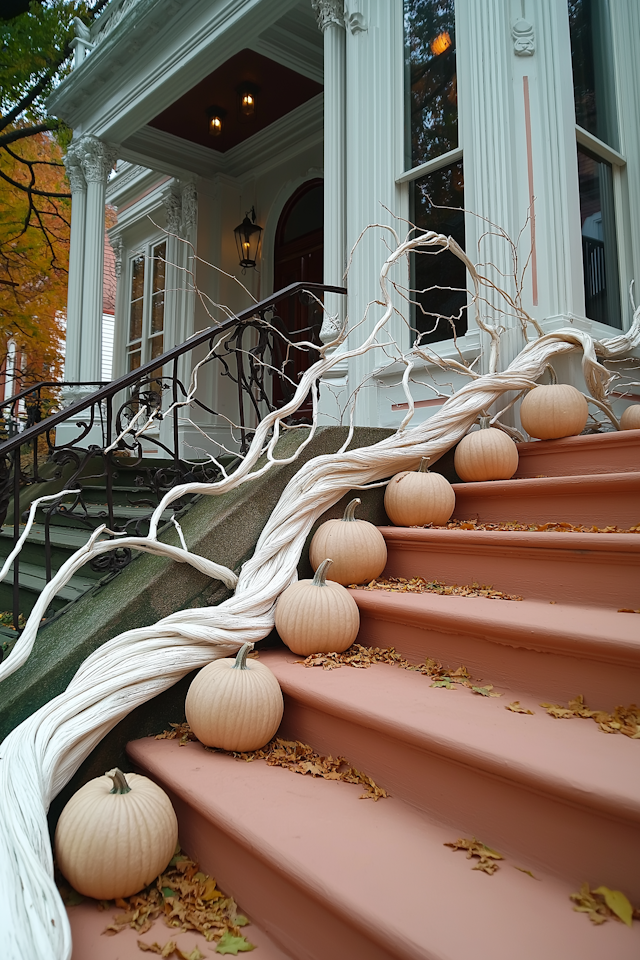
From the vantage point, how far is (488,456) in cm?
261

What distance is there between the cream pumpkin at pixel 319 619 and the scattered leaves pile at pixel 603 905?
0.98 m

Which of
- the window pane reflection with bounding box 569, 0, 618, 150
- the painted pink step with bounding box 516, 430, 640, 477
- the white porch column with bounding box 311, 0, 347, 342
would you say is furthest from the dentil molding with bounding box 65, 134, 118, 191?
the painted pink step with bounding box 516, 430, 640, 477

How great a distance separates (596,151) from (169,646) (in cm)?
393

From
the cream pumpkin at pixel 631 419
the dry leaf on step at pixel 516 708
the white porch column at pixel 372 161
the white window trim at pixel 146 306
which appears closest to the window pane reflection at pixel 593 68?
the white porch column at pixel 372 161

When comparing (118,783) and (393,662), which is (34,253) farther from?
(118,783)

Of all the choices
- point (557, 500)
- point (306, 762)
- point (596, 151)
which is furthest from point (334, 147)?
point (306, 762)

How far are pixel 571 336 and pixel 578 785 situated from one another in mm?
2359

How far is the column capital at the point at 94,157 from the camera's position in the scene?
6.39m

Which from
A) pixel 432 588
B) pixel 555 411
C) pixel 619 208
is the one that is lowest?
pixel 432 588

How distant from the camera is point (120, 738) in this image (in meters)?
1.77

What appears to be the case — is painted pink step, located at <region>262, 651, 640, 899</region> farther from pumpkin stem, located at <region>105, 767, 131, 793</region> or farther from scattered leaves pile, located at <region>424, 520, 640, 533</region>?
scattered leaves pile, located at <region>424, 520, 640, 533</region>

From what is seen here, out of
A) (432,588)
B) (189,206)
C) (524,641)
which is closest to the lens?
(524,641)

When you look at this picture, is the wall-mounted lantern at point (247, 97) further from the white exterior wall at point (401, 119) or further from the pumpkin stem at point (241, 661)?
the pumpkin stem at point (241, 661)

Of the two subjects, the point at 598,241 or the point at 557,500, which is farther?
the point at 598,241
